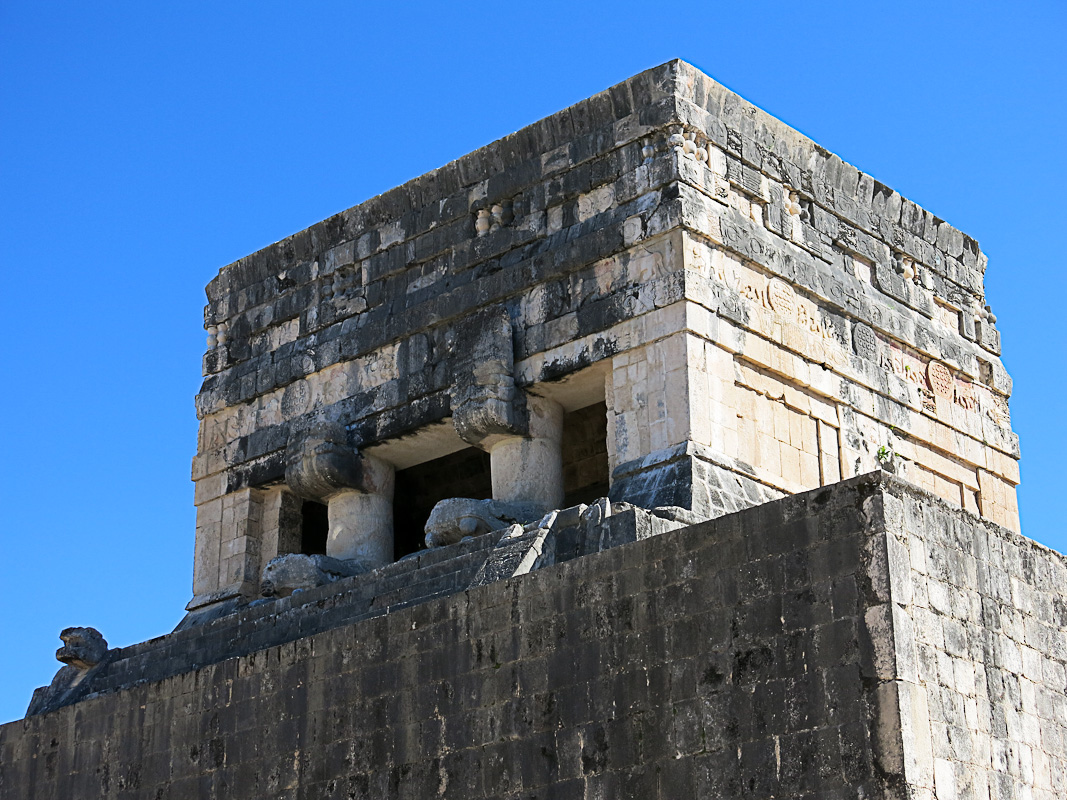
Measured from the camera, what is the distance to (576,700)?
11.3m

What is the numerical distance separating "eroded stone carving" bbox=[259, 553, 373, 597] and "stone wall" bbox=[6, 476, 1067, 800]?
2.54 meters

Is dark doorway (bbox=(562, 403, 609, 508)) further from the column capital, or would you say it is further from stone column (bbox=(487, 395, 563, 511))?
stone column (bbox=(487, 395, 563, 511))

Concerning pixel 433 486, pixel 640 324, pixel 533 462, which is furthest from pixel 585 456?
pixel 640 324

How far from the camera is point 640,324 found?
15406mm

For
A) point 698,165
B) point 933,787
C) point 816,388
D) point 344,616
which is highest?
point 698,165

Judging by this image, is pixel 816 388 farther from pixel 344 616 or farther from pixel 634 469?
pixel 344 616

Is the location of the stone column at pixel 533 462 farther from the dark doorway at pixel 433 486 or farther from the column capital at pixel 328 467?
the dark doorway at pixel 433 486

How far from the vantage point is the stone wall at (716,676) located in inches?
395

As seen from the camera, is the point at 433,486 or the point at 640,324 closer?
the point at 640,324

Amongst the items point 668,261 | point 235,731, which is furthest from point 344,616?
point 668,261

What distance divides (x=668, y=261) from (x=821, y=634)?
19.2 ft

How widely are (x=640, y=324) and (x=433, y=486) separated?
16.7 feet

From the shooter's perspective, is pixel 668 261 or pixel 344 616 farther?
pixel 668 261

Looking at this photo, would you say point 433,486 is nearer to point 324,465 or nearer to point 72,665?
point 324,465
